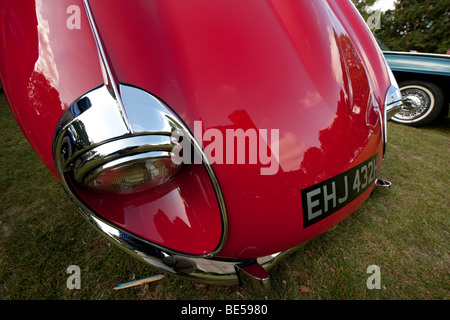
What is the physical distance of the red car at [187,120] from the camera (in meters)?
0.60

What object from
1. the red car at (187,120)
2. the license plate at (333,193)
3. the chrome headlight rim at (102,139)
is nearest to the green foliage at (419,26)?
the license plate at (333,193)

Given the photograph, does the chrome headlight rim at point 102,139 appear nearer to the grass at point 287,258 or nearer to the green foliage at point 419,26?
the grass at point 287,258

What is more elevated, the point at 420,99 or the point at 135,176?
the point at 135,176

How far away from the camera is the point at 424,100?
3.68 m

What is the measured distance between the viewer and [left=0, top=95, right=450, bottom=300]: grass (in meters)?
1.19

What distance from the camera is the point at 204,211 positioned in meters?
0.72

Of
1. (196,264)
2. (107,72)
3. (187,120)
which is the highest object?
(107,72)

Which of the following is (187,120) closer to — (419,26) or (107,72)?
(107,72)

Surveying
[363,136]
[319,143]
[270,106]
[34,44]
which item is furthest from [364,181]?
[34,44]

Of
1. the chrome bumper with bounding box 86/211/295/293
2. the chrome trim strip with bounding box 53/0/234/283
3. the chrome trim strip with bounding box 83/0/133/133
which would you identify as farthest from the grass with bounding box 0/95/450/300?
the chrome trim strip with bounding box 83/0/133/133

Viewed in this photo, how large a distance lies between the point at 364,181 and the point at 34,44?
1.21 m

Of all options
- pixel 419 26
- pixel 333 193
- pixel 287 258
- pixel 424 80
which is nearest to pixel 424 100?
pixel 424 80

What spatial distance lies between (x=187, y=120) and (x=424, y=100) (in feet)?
15.1
